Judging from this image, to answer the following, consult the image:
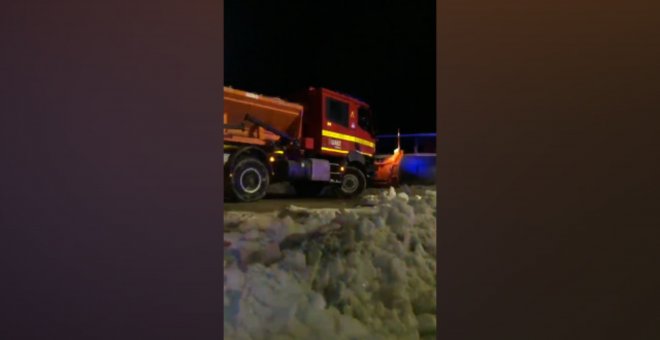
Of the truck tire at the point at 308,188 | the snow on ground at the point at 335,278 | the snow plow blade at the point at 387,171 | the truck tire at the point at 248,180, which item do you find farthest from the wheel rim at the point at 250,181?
the snow plow blade at the point at 387,171

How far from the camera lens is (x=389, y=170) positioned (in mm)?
7504

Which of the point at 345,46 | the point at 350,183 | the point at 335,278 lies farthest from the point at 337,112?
the point at 335,278

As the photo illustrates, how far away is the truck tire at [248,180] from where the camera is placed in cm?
555

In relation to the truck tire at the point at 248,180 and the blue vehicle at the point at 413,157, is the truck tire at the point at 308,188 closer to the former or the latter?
the truck tire at the point at 248,180

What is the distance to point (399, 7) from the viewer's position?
3.46m

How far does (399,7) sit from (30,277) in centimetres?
315

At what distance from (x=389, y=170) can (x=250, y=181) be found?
286 cm

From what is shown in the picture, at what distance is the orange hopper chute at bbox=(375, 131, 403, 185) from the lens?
7.33m

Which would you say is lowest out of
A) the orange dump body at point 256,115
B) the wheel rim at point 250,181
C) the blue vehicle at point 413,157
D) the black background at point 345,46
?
the wheel rim at point 250,181

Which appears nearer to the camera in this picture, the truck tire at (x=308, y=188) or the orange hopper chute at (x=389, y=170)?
the truck tire at (x=308, y=188)

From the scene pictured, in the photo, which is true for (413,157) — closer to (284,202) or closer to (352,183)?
(352,183)

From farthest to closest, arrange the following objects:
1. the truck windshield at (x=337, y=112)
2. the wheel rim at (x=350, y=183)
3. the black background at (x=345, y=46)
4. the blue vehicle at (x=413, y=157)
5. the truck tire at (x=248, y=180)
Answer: the wheel rim at (x=350, y=183) < the truck windshield at (x=337, y=112) < the blue vehicle at (x=413, y=157) < the truck tire at (x=248, y=180) < the black background at (x=345, y=46)
